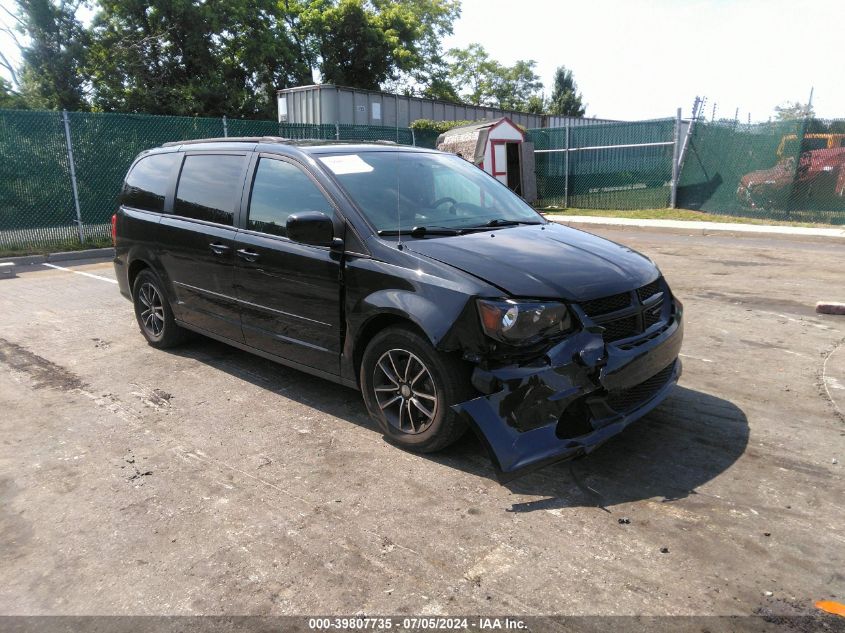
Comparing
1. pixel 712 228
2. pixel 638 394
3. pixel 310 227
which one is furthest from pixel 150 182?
pixel 712 228

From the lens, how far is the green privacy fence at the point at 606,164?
17.9m

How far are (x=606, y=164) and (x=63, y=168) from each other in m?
14.6

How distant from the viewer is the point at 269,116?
3309 cm

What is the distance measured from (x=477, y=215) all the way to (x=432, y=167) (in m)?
0.58

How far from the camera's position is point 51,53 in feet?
88.8

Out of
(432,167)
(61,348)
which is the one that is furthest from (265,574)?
(61,348)

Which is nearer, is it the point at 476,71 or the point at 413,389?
the point at 413,389

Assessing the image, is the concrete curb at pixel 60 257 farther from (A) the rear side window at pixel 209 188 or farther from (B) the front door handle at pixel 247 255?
(B) the front door handle at pixel 247 255

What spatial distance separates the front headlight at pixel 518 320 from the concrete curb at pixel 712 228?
11.5 metres

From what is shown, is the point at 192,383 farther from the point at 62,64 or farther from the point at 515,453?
the point at 62,64

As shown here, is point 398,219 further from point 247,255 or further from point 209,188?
point 209,188

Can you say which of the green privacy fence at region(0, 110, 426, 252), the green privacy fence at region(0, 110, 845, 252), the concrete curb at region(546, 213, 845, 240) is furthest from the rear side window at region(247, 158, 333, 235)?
the concrete curb at region(546, 213, 845, 240)

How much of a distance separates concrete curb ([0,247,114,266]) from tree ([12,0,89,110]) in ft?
61.7

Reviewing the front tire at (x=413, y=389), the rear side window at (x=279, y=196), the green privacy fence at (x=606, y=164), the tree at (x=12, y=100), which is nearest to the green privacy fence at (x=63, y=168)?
the rear side window at (x=279, y=196)
